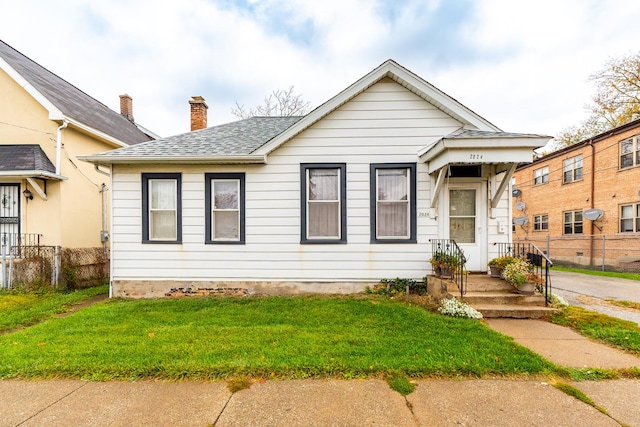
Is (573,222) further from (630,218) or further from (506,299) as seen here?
(506,299)

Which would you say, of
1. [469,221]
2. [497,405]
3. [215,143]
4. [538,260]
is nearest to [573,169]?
[469,221]

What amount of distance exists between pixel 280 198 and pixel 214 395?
15.3ft

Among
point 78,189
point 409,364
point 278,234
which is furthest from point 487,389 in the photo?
point 78,189

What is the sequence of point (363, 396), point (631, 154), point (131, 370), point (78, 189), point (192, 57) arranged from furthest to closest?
point (192, 57), point (631, 154), point (78, 189), point (131, 370), point (363, 396)

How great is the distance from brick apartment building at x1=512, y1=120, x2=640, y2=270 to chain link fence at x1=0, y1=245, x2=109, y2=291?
63.9 feet

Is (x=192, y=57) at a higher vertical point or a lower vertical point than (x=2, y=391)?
higher

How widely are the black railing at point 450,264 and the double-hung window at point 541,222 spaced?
53.4ft

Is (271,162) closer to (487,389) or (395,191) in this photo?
(395,191)

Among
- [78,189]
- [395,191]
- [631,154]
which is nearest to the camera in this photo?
[395,191]

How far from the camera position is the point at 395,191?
6.96 m

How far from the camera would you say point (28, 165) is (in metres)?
7.80

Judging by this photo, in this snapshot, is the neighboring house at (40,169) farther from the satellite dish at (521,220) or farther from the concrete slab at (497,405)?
the satellite dish at (521,220)

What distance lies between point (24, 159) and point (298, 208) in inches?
313

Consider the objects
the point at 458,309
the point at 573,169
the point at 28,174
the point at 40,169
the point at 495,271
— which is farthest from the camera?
the point at 573,169
